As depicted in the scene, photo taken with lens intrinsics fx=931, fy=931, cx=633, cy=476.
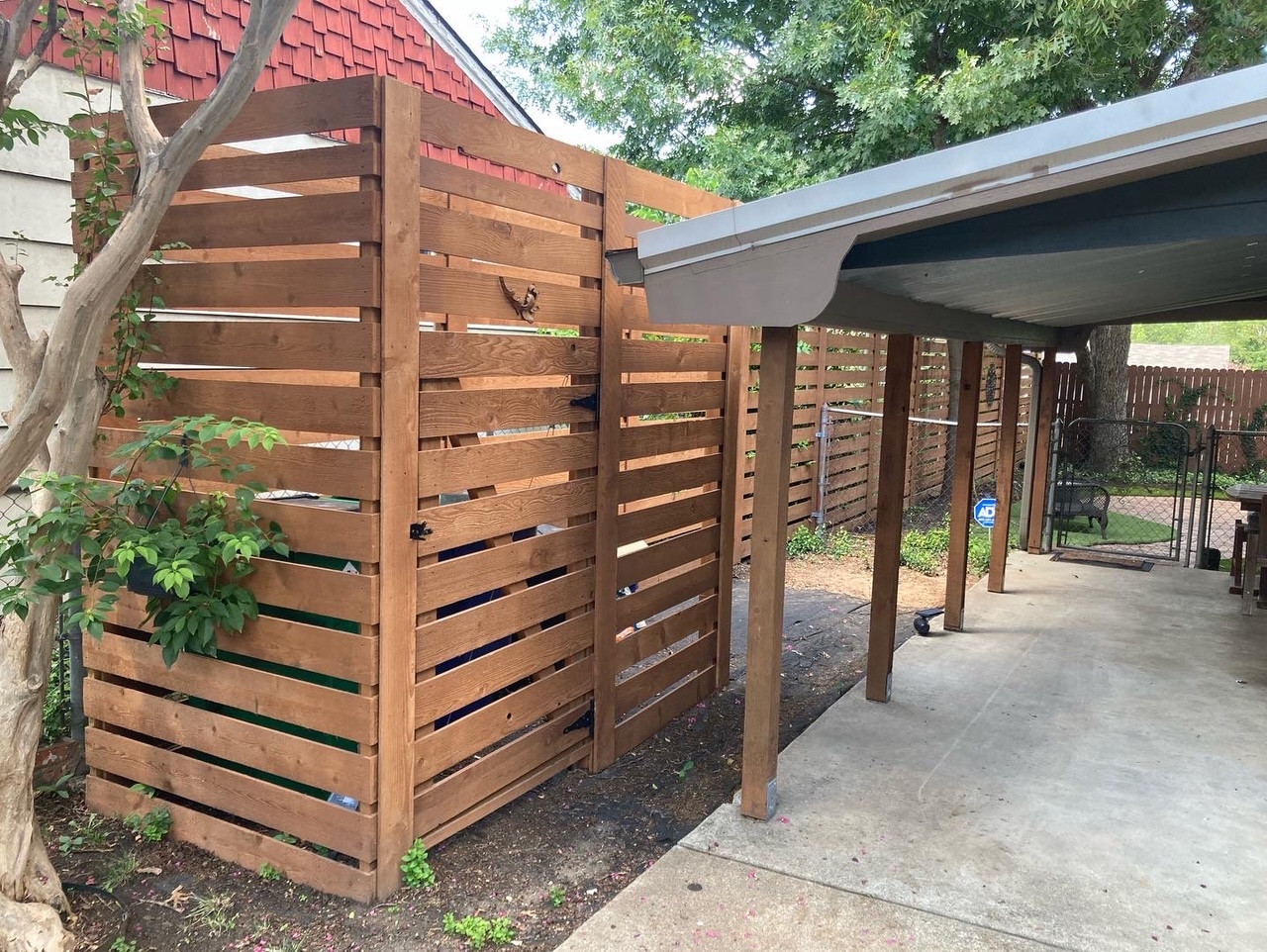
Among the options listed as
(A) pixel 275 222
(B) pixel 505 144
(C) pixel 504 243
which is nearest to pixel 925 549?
(C) pixel 504 243

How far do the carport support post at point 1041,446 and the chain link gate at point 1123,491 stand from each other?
13cm

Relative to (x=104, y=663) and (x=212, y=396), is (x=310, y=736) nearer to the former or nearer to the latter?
(x=104, y=663)

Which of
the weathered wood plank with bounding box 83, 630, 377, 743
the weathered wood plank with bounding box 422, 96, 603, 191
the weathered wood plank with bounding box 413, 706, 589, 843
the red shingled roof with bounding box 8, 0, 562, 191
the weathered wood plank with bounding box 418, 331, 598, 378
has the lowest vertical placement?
the weathered wood plank with bounding box 413, 706, 589, 843

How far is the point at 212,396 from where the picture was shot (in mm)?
2984

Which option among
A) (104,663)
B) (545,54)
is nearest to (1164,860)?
(104,663)

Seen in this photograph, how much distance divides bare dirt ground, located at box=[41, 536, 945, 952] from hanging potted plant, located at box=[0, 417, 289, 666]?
29.3 inches

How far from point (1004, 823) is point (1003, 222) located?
2109mm

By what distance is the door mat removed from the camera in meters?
7.80

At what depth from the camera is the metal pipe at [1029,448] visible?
7930 mm

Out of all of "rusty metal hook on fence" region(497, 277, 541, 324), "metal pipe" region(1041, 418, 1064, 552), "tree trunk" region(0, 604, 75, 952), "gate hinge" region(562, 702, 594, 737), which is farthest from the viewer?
"metal pipe" region(1041, 418, 1064, 552)

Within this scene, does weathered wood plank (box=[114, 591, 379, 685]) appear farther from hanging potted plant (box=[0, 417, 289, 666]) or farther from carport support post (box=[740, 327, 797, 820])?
carport support post (box=[740, 327, 797, 820])

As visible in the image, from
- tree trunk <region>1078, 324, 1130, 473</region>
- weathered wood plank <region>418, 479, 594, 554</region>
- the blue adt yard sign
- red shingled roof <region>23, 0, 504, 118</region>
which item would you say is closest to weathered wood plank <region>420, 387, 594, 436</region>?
weathered wood plank <region>418, 479, 594, 554</region>

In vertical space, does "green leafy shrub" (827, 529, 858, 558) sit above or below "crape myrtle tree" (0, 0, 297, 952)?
below

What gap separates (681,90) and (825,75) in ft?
5.89
